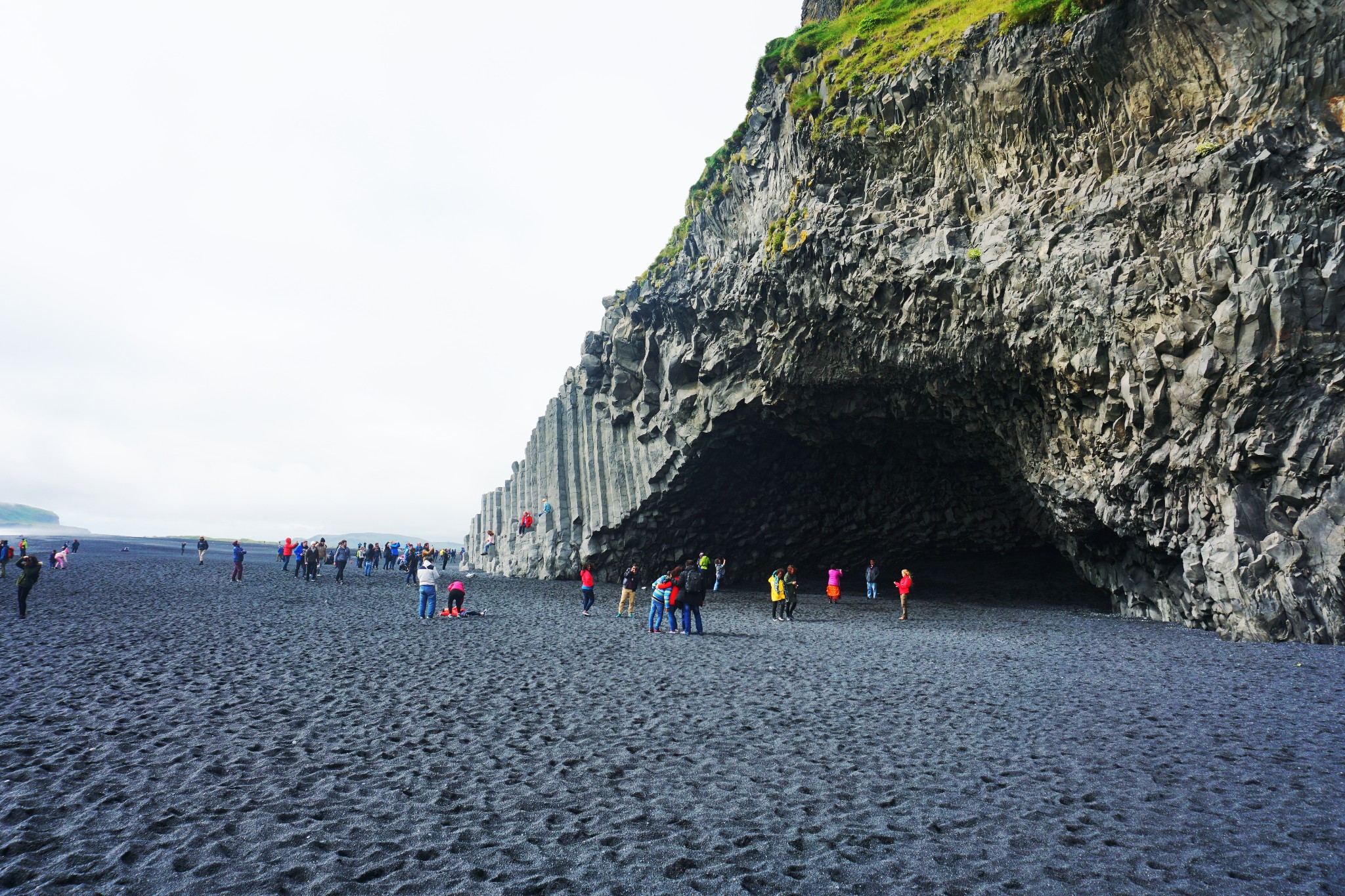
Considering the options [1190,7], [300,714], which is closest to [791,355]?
[1190,7]

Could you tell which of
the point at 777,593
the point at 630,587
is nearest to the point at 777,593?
the point at 777,593

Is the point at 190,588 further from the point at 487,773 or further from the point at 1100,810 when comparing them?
the point at 1100,810

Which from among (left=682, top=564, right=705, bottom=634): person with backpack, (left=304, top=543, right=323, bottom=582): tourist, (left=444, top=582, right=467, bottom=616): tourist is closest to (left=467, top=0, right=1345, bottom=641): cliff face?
(left=682, top=564, right=705, bottom=634): person with backpack

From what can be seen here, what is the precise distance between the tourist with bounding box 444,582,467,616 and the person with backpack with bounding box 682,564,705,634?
6.57m

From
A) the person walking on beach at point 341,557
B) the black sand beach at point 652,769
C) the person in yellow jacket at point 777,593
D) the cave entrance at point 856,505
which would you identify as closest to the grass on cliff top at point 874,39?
the cave entrance at point 856,505

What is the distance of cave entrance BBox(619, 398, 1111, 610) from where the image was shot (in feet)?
91.2

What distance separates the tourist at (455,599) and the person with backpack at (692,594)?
6.57 meters

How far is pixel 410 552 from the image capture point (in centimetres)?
3534

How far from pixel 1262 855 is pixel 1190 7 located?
1845 centimetres

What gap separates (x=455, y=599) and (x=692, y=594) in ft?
23.3

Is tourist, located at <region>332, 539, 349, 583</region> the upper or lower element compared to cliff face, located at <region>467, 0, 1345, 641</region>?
lower

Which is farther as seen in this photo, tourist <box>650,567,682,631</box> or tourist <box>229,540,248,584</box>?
tourist <box>229,540,248,584</box>

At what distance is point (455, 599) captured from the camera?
19.6m

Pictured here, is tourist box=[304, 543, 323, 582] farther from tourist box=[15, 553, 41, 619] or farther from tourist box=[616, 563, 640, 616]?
tourist box=[616, 563, 640, 616]
